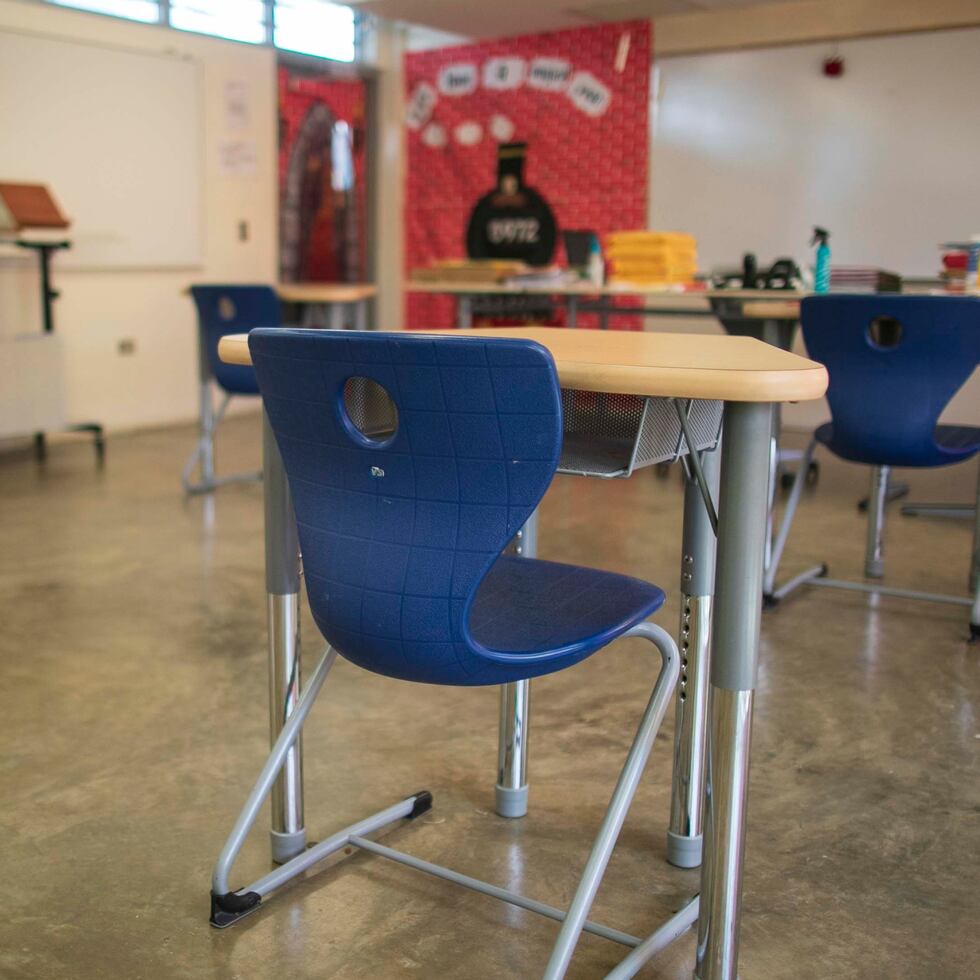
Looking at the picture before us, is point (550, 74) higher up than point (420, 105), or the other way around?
point (550, 74)

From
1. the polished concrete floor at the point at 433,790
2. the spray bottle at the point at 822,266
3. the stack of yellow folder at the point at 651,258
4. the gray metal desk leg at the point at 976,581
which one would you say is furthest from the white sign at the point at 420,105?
the gray metal desk leg at the point at 976,581

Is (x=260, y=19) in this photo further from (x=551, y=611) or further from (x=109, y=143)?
(x=551, y=611)

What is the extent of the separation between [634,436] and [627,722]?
3.93 feet

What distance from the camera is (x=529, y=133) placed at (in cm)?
855

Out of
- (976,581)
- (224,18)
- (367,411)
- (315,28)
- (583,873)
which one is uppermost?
(315,28)

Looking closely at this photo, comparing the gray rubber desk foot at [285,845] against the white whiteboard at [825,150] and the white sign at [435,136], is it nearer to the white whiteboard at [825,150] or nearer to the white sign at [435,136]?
the white whiteboard at [825,150]

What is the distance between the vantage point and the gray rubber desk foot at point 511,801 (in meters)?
2.11

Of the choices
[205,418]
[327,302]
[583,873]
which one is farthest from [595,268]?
[583,873]

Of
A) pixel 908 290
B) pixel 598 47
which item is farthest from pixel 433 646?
pixel 598 47

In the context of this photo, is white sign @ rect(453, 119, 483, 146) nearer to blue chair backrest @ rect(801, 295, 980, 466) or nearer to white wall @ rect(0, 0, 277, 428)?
white wall @ rect(0, 0, 277, 428)

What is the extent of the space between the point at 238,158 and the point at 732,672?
668cm

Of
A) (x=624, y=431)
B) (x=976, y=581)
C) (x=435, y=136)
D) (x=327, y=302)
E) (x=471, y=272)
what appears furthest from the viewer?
(x=435, y=136)

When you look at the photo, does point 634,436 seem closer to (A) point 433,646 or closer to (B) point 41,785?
(A) point 433,646

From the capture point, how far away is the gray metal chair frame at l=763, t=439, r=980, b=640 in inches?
133
